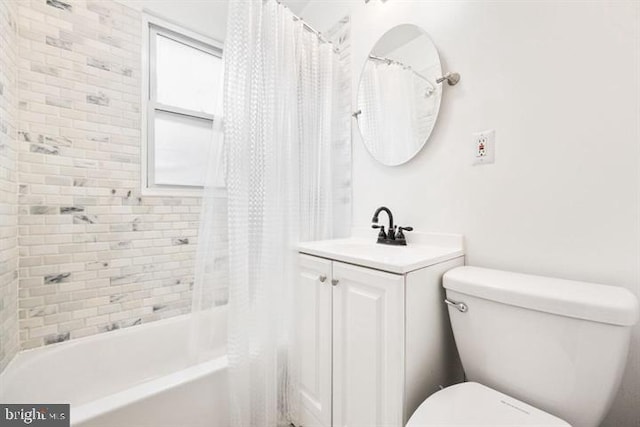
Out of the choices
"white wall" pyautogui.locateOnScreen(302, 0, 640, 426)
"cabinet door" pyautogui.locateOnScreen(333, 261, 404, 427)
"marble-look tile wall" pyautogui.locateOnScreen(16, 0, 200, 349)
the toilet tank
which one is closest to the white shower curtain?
"cabinet door" pyautogui.locateOnScreen(333, 261, 404, 427)

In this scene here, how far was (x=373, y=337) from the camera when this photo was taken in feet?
2.89

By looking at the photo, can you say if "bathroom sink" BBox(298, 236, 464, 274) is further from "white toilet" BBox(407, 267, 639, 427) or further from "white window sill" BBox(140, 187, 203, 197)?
"white window sill" BBox(140, 187, 203, 197)

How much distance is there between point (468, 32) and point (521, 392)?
1.37 metres

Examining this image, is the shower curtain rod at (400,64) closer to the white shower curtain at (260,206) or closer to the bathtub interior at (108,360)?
the white shower curtain at (260,206)

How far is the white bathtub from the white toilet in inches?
34.3

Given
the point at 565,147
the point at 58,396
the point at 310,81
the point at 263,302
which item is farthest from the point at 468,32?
the point at 58,396

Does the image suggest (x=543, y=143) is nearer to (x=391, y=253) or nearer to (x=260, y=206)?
(x=391, y=253)

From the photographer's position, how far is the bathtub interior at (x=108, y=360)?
3.74 ft

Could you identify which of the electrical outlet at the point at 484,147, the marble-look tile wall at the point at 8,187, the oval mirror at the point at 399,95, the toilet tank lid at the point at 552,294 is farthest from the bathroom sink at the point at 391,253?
the marble-look tile wall at the point at 8,187

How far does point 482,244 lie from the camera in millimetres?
1054

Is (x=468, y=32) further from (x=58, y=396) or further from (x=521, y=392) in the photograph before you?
(x=58, y=396)

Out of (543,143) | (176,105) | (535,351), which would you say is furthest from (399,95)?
(176,105)

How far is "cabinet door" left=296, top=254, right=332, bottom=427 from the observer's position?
106 cm

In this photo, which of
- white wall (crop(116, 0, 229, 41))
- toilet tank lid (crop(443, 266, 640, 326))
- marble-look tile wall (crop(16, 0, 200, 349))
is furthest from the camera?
white wall (crop(116, 0, 229, 41))
